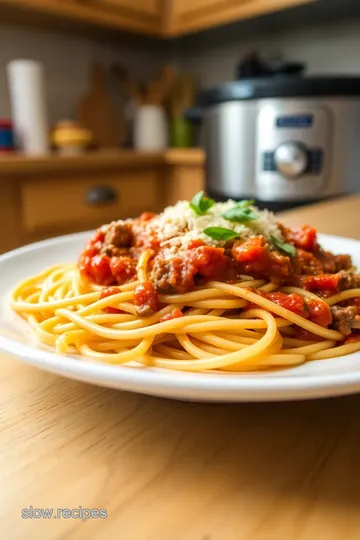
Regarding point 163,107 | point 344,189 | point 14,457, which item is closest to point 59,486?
point 14,457

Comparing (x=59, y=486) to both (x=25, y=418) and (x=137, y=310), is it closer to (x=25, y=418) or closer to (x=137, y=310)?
(x=25, y=418)

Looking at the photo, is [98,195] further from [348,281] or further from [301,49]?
[348,281]

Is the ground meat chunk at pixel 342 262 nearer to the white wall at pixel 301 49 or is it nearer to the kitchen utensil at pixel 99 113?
the white wall at pixel 301 49

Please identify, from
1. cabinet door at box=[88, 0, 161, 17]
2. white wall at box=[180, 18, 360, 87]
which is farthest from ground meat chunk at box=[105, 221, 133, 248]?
white wall at box=[180, 18, 360, 87]

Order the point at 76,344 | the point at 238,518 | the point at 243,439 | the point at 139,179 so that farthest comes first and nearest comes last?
1. the point at 139,179
2. the point at 76,344
3. the point at 243,439
4. the point at 238,518

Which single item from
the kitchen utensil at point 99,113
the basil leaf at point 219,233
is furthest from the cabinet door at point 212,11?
the basil leaf at point 219,233

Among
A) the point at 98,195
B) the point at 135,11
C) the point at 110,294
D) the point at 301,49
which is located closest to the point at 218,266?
the point at 110,294

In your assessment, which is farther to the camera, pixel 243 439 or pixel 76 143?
pixel 76 143
